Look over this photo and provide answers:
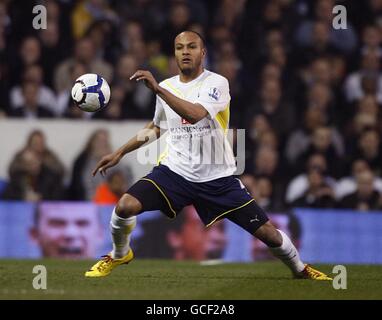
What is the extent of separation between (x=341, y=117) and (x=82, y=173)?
4473 mm

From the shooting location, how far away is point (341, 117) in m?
16.3

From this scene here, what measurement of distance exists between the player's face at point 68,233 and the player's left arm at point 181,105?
15.7ft

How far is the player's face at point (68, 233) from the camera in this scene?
1325 centimetres

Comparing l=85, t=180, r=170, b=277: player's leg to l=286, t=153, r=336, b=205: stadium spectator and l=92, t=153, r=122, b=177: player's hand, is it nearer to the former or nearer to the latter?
l=92, t=153, r=122, b=177: player's hand

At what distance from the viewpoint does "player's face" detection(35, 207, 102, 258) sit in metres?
13.2

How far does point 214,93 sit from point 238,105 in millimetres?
6702

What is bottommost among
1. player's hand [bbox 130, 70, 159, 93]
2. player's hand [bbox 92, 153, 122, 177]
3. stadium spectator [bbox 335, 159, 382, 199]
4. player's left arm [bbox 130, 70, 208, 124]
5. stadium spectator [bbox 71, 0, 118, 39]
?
stadium spectator [bbox 335, 159, 382, 199]

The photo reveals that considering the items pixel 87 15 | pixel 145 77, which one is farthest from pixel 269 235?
pixel 87 15

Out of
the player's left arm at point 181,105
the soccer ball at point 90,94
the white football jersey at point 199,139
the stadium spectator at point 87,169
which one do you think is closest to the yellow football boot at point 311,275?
the white football jersey at point 199,139

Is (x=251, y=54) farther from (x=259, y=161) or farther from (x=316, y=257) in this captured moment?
(x=316, y=257)

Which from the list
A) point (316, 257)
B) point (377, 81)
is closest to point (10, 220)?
point (316, 257)

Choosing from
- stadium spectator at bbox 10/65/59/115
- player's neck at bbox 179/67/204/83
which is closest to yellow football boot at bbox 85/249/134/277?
player's neck at bbox 179/67/204/83

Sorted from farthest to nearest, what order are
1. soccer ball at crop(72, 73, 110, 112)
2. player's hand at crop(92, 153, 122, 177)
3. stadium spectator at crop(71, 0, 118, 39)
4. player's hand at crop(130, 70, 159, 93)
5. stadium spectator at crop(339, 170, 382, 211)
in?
stadium spectator at crop(71, 0, 118, 39) → stadium spectator at crop(339, 170, 382, 211) → player's hand at crop(92, 153, 122, 177) → soccer ball at crop(72, 73, 110, 112) → player's hand at crop(130, 70, 159, 93)

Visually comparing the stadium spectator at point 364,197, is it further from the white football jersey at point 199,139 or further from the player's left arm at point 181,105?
the player's left arm at point 181,105
